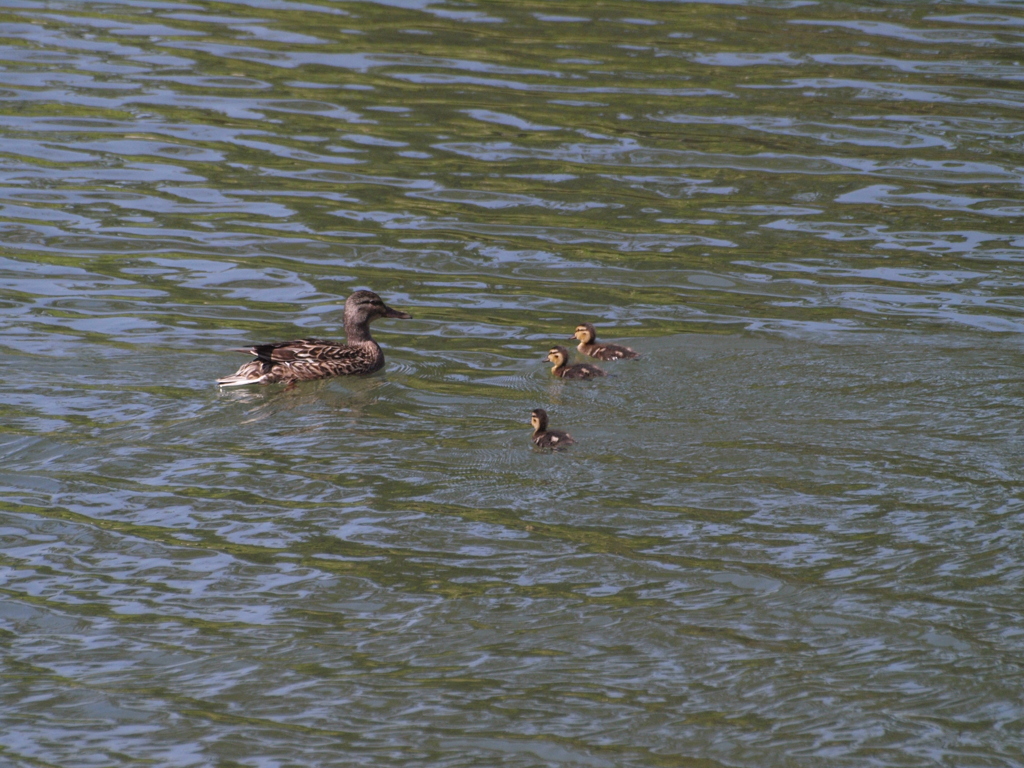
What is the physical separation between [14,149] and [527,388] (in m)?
7.48

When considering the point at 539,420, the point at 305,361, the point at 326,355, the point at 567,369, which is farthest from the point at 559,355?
the point at 305,361

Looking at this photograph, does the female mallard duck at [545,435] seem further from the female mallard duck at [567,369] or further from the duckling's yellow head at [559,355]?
the duckling's yellow head at [559,355]

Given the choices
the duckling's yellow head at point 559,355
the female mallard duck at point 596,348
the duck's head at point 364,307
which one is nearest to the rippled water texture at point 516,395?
the female mallard duck at point 596,348

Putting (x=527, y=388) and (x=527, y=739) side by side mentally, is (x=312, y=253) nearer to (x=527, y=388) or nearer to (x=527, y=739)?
(x=527, y=388)

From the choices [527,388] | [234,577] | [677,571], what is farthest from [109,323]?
[677,571]

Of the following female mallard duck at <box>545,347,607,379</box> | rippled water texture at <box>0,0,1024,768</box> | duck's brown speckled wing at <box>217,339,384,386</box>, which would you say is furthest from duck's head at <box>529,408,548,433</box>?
duck's brown speckled wing at <box>217,339,384,386</box>

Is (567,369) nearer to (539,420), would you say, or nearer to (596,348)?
(596,348)

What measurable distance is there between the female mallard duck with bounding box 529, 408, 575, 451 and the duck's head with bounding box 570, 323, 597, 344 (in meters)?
1.81

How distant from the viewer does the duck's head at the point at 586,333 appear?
980cm

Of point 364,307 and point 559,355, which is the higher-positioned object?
point 364,307

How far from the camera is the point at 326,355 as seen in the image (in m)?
9.69

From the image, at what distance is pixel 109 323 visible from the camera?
10.3 meters

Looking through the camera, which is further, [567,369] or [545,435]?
[567,369]

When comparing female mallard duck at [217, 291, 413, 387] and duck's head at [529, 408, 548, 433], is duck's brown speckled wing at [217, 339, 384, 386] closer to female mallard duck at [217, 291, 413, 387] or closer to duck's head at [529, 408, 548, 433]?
female mallard duck at [217, 291, 413, 387]
